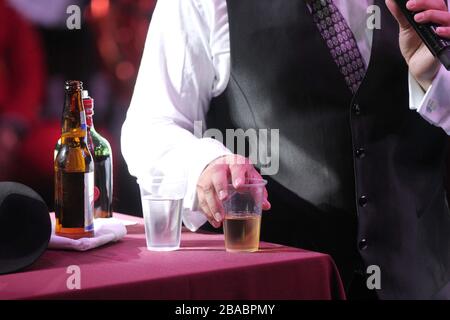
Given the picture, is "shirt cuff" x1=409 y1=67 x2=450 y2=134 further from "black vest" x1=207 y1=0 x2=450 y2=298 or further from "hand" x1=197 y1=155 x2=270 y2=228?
"hand" x1=197 y1=155 x2=270 y2=228

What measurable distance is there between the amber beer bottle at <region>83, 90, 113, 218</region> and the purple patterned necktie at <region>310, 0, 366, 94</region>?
55 centimetres

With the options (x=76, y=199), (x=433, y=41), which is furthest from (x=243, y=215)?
(x=433, y=41)

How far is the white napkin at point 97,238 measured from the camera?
46.4 inches

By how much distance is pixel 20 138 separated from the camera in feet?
9.68

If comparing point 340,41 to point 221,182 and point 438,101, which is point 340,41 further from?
point 221,182

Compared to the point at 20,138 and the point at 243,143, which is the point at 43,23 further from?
the point at 243,143

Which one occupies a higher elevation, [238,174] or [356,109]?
[356,109]

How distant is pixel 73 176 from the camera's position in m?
1.23

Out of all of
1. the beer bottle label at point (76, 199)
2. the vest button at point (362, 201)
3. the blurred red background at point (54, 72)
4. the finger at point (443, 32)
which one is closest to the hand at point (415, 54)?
the finger at point (443, 32)

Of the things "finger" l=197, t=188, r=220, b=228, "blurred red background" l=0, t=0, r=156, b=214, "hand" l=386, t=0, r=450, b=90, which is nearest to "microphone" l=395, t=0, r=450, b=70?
"hand" l=386, t=0, r=450, b=90

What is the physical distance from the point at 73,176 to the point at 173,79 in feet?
1.47

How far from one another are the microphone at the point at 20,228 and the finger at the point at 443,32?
0.71m

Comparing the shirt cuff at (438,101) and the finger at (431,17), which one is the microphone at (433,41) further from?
the shirt cuff at (438,101)

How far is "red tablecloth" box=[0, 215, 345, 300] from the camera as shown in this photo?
94 centimetres
